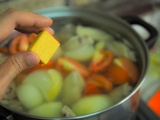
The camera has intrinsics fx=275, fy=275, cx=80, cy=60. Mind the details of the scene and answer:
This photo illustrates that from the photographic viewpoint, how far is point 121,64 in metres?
0.56

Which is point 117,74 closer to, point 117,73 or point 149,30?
point 117,73

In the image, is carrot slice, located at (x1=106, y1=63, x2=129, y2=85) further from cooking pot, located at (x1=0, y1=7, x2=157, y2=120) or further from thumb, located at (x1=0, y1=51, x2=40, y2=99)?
thumb, located at (x1=0, y1=51, x2=40, y2=99)

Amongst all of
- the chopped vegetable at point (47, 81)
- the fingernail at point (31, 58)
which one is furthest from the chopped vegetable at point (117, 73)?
the fingernail at point (31, 58)

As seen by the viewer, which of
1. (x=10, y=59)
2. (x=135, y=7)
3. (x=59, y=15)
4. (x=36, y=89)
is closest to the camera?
(x=10, y=59)

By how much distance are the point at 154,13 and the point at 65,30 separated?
36 cm

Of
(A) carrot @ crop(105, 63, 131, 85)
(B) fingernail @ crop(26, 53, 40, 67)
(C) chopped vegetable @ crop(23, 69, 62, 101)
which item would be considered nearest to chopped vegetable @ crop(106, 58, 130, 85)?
(A) carrot @ crop(105, 63, 131, 85)

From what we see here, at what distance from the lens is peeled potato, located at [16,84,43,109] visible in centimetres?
47

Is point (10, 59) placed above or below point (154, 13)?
above

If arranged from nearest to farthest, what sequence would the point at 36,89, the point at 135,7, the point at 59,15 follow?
the point at 36,89
the point at 59,15
the point at 135,7

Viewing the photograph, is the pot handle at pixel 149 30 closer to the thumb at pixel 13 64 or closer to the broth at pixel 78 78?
the broth at pixel 78 78

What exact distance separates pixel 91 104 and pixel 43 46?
0.50 feet

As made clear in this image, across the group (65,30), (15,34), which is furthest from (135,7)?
(15,34)

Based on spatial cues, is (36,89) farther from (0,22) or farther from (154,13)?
(154,13)

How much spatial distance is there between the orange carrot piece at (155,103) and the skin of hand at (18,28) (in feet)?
1.04
